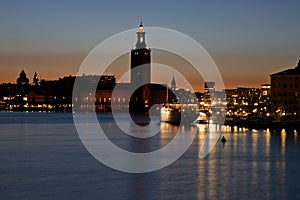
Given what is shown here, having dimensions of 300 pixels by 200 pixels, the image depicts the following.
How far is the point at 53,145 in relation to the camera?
74.5ft

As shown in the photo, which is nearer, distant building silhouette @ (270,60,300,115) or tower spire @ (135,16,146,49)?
distant building silhouette @ (270,60,300,115)

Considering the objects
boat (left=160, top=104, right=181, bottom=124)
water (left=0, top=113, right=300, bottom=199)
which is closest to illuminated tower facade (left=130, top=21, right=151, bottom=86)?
boat (left=160, top=104, right=181, bottom=124)

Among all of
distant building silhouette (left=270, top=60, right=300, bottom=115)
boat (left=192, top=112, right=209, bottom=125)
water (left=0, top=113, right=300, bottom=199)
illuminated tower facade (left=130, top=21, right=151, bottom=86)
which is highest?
illuminated tower facade (left=130, top=21, right=151, bottom=86)

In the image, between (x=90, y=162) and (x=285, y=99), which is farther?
(x=285, y=99)

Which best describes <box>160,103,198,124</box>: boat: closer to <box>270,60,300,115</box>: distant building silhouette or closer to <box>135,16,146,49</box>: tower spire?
<box>270,60,300,115</box>: distant building silhouette

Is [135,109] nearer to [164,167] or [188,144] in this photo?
[188,144]

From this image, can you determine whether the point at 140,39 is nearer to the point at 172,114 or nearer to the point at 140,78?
the point at 140,78

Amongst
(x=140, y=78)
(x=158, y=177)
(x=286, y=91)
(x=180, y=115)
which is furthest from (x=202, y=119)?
(x=158, y=177)

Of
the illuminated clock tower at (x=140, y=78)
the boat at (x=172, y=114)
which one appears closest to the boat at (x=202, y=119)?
the boat at (x=172, y=114)

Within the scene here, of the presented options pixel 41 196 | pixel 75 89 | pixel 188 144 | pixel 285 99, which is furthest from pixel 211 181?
pixel 75 89

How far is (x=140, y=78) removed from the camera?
87000 mm

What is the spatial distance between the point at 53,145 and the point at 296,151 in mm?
9965

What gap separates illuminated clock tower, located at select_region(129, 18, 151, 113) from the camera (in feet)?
283

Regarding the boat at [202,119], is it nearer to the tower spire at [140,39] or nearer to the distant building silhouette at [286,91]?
the distant building silhouette at [286,91]
